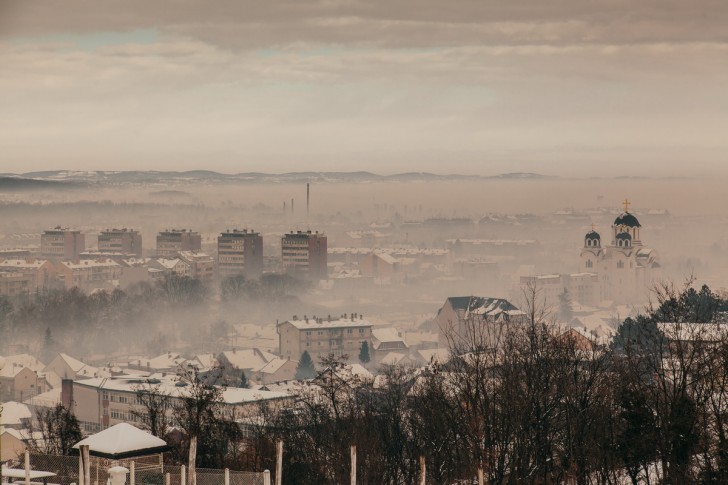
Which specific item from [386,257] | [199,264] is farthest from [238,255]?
[386,257]

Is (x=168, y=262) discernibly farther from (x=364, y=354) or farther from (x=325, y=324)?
(x=364, y=354)

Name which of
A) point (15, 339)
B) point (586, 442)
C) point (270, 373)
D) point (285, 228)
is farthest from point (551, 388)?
point (285, 228)

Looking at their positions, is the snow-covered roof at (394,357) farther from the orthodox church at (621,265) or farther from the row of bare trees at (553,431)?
the row of bare trees at (553,431)

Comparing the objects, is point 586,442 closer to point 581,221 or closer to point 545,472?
point 545,472

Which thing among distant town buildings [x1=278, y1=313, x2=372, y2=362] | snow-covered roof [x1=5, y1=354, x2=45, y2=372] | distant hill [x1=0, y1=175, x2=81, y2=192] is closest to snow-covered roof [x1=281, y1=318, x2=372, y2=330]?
distant town buildings [x1=278, y1=313, x2=372, y2=362]

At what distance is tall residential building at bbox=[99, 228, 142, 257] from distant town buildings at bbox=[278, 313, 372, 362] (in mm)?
59138

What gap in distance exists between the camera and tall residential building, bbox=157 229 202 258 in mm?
146250

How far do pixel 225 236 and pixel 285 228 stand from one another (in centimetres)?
4158

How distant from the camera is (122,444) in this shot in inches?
511

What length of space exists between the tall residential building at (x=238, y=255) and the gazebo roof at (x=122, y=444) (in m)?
127

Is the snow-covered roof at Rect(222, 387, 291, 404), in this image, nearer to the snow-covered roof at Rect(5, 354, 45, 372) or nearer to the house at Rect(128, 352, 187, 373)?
the house at Rect(128, 352, 187, 373)

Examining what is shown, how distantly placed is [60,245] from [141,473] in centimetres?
13660

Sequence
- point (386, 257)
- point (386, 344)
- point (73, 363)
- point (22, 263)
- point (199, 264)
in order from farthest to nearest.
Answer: point (386, 257) < point (199, 264) < point (22, 263) < point (386, 344) < point (73, 363)

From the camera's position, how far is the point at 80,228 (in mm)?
164000
